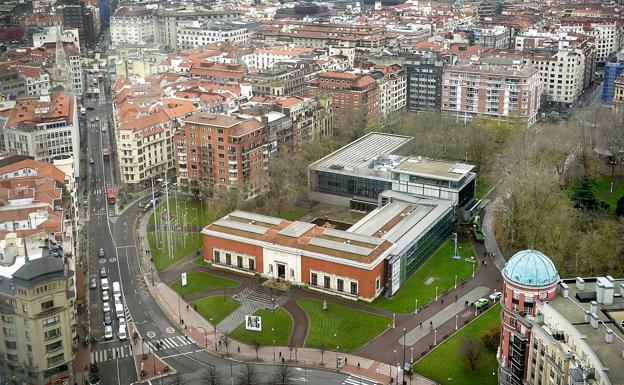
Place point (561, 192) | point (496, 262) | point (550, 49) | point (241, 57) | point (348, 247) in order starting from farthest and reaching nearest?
point (241, 57)
point (550, 49)
point (561, 192)
point (496, 262)
point (348, 247)

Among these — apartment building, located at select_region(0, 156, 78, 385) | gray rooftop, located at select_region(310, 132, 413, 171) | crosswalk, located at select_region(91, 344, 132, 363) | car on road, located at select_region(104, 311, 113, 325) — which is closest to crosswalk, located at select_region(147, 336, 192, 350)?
crosswalk, located at select_region(91, 344, 132, 363)

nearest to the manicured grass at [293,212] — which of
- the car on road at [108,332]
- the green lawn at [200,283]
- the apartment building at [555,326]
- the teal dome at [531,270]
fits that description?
the green lawn at [200,283]

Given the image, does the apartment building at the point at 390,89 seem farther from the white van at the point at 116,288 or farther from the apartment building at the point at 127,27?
the apartment building at the point at 127,27

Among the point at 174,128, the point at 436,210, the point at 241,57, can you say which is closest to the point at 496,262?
the point at 436,210

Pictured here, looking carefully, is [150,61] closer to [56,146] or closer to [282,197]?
[56,146]

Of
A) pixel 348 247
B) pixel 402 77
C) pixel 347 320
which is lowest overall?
pixel 347 320

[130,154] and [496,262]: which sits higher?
[130,154]

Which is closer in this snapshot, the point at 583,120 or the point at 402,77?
the point at 583,120

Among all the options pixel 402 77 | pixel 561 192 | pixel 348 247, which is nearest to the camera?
pixel 348 247
